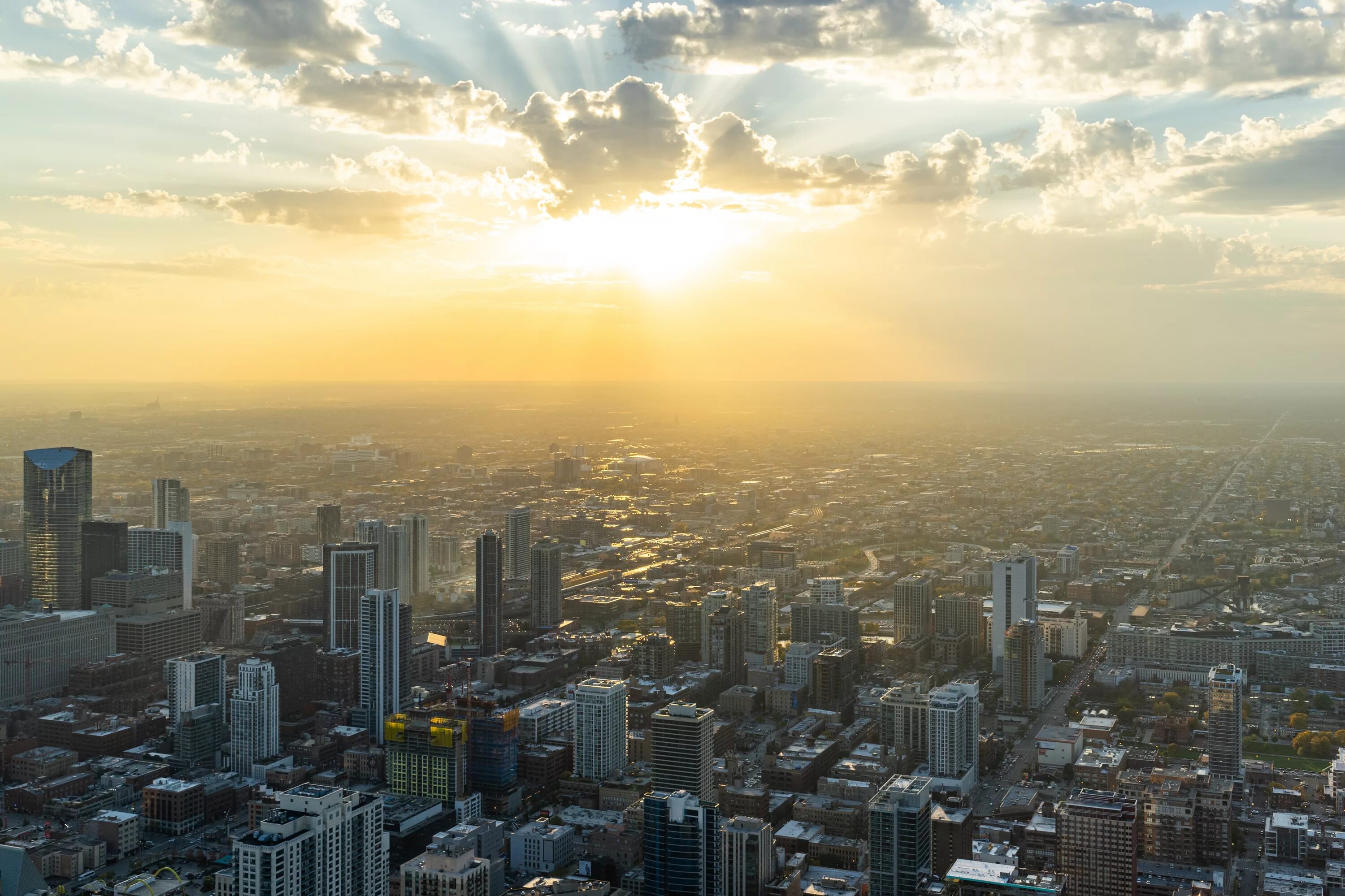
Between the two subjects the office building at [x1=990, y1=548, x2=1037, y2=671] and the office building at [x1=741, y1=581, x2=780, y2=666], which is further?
the office building at [x1=990, y1=548, x2=1037, y2=671]

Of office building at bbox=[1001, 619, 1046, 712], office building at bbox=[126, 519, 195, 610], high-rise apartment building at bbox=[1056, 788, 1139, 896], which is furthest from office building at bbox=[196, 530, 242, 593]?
high-rise apartment building at bbox=[1056, 788, 1139, 896]

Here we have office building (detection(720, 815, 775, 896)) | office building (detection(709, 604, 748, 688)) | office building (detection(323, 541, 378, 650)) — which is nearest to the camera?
office building (detection(720, 815, 775, 896))

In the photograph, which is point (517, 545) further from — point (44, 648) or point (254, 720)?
point (254, 720)

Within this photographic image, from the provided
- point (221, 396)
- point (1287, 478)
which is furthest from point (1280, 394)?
point (221, 396)

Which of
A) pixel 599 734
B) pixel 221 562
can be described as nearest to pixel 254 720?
pixel 599 734

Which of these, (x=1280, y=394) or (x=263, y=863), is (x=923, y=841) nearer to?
(x=263, y=863)

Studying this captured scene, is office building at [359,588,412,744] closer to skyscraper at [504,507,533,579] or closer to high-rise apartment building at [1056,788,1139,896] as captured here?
high-rise apartment building at [1056,788,1139,896]
